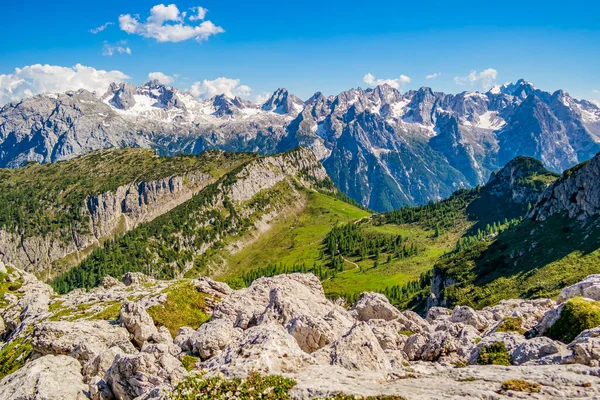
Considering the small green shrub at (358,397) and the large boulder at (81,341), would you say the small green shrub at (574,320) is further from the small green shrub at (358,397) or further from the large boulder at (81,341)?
the large boulder at (81,341)

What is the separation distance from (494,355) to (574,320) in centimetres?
775

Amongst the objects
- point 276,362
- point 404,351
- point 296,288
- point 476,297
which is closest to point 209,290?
point 296,288

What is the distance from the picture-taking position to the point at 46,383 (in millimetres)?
31766

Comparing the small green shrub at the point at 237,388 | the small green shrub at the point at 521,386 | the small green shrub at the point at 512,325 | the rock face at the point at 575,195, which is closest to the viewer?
the small green shrub at the point at 521,386

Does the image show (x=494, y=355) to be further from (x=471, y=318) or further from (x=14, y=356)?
(x=14, y=356)

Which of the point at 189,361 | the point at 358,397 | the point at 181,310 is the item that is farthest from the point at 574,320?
the point at 181,310

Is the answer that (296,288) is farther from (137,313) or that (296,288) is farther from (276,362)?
(276,362)

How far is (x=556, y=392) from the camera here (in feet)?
65.4

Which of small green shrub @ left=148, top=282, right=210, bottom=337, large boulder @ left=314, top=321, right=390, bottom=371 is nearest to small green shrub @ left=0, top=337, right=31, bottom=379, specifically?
small green shrub @ left=148, top=282, right=210, bottom=337

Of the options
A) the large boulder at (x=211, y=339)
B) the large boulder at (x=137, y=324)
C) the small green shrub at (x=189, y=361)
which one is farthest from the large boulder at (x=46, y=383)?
the large boulder at (x=137, y=324)

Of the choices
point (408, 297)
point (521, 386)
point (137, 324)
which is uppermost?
point (137, 324)

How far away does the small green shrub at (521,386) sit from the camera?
66.7 feet

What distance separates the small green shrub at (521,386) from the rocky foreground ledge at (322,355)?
0.05 metres

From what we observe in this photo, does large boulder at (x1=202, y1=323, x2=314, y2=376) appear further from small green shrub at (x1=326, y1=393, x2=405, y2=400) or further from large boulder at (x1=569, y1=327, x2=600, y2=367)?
large boulder at (x1=569, y1=327, x2=600, y2=367)
